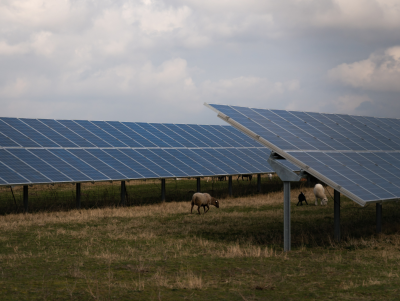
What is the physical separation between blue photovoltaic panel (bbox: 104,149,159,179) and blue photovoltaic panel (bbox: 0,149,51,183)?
6.83 m

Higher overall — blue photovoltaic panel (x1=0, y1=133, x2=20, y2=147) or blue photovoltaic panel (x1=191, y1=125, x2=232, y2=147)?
blue photovoltaic panel (x1=191, y1=125, x2=232, y2=147)

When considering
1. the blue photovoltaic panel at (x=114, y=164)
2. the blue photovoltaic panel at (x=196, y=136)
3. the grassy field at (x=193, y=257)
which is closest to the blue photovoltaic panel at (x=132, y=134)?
the blue photovoltaic panel at (x=114, y=164)

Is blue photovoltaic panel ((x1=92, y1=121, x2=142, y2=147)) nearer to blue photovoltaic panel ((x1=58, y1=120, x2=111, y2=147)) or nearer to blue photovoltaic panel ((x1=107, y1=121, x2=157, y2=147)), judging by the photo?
blue photovoltaic panel ((x1=107, y1=121, x2=157, y2=147))

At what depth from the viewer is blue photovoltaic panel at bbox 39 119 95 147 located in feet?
114

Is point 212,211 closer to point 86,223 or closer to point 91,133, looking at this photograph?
point 86,223

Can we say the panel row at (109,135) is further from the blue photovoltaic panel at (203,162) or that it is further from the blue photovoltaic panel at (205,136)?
the blue photovoltaic panel at (203,162)

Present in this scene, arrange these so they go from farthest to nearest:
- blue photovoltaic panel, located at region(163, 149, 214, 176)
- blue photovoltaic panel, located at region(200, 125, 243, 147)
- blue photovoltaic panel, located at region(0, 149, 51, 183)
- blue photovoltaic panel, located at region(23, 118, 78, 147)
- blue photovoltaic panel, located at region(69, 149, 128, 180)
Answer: blue photovoltaic panel, located at region(200, 125, 243, 147) < blue photovoltaic panel, located at region(163, 149, 214, 176) < blue photovoltaic panel, located at region(23, 118, 78, 147) < blue photovoltaic panel, located at region(69, 149, 128, 180) < blue photovoltaic panel, located at region(0, 149, 51, 183)

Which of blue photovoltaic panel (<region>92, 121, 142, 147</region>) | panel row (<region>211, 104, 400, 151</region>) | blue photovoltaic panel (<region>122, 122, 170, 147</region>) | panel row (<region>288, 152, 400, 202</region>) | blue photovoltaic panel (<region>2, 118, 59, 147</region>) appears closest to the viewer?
panel row (<region>288, 152, 400, 202</region>)

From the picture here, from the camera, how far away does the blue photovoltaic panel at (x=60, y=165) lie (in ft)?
97.0

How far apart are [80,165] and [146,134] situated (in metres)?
10.5

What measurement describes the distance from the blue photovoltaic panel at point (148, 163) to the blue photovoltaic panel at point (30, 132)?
17.9 ft

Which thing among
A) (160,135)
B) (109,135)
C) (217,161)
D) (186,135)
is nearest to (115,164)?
(109,135)

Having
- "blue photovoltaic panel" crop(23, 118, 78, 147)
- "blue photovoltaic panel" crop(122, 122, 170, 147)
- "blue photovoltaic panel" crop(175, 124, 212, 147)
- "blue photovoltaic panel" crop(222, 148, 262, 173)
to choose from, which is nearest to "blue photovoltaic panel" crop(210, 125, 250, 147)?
"blue photovoltaic panel" crop(175, 124, 212, 147)

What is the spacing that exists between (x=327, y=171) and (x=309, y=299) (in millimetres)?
7438
